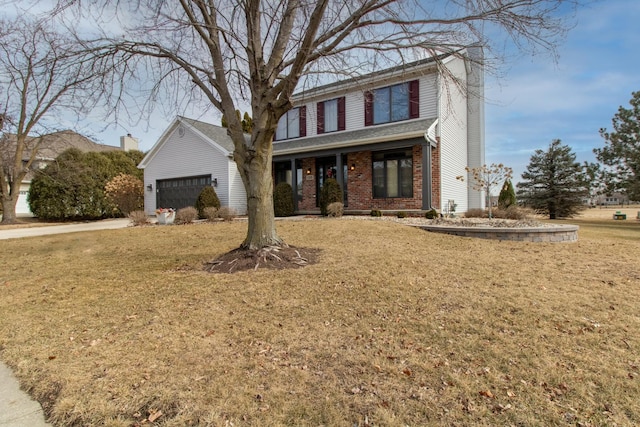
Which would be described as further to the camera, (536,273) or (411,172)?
(411,172)

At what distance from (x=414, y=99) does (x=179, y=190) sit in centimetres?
1325

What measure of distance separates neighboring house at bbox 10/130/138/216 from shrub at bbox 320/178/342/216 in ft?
38.3

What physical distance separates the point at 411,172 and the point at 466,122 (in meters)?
5.39

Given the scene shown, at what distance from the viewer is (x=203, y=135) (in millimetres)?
17125

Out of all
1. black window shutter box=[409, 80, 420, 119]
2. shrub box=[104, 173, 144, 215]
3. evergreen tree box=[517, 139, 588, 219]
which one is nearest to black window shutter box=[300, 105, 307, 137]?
black window shutter box=[409, 80, 420, 119]

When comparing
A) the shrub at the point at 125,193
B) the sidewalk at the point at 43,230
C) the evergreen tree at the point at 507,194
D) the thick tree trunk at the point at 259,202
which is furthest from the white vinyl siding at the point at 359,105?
the shrub at the point at 125,193

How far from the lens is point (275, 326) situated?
11.1ft

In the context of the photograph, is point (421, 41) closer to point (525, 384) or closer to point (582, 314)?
point (582, 314)

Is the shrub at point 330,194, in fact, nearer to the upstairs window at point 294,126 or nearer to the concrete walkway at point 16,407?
the upstairs window at point 294,126

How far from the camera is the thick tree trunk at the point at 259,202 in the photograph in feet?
19.3

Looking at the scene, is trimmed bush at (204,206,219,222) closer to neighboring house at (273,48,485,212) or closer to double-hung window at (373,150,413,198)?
neighboring house at (273,48,485,212)

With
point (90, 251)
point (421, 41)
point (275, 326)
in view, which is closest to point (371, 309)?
point (275, 326)

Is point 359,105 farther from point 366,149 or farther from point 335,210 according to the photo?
point 335,210

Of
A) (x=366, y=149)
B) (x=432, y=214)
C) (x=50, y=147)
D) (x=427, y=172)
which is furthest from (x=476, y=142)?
(x=50, y=147)
